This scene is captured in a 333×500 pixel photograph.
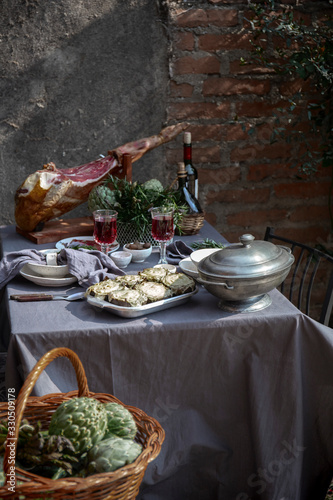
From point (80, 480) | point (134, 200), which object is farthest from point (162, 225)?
point (80, 480)

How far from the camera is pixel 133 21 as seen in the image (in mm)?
2711

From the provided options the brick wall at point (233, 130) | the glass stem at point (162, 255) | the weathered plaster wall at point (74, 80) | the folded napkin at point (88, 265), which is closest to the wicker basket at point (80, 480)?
the folded napkin at point (88, 265)

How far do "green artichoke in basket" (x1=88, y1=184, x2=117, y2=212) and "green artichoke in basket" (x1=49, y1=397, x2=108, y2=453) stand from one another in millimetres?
1176

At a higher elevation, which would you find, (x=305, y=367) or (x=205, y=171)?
(x=205, y=171)

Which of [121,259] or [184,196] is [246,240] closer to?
[121,259]

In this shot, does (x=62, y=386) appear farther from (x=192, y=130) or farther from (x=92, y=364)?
(x=192, y=130)

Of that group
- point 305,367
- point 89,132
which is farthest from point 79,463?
point 89,132

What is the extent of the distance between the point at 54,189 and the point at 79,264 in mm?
530

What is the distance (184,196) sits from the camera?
2.31 meters

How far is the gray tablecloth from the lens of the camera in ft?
4.90

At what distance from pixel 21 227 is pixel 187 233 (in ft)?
2.15

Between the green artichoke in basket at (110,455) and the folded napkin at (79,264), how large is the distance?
0.77 meters

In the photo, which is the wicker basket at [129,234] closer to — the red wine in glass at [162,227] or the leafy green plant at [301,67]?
the red wine in glass at [162,227]

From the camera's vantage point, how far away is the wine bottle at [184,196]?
229cm
